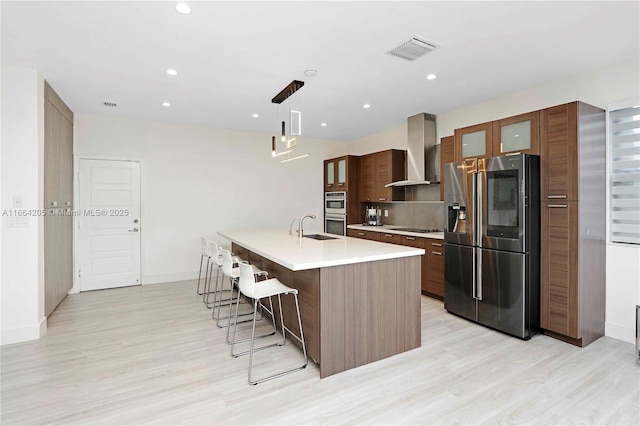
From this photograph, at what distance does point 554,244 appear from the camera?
10.4ft

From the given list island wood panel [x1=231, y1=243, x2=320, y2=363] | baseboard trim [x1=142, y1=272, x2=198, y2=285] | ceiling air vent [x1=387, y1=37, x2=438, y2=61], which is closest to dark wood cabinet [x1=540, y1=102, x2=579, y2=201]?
ceiling air vent [x1=387, y1=37, x2=438, y2=61]

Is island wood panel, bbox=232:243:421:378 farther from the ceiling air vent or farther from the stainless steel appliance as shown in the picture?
the ceiling air vent

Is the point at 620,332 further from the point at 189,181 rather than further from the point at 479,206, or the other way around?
the point at 189,181

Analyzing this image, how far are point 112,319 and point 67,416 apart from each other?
194 cm

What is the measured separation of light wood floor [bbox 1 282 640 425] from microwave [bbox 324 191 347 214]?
335cm

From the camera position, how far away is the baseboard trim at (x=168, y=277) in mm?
5453

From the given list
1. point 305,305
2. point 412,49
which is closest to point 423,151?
point 412,49

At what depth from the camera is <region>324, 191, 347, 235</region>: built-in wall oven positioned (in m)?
6.41

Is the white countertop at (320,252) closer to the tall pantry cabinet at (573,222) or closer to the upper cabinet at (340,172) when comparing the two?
the tall pantry cabinet at (573,222)

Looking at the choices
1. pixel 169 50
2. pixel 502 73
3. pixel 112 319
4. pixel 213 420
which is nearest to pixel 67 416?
pixel 213 420

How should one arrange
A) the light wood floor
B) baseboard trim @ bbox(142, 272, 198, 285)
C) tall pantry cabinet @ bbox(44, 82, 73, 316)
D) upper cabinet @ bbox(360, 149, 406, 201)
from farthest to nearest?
upper cabinet @ bbox(360, 149, 406, 201)
baseboard trim @ bbox(142, 272, 198, 285)
tall pantry cabinet @ bbox(44, 82, 73, 316)
the light wood floor

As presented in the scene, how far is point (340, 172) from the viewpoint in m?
6.58

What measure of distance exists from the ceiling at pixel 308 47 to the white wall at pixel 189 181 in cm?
85

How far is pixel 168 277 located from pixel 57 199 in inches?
83.7
